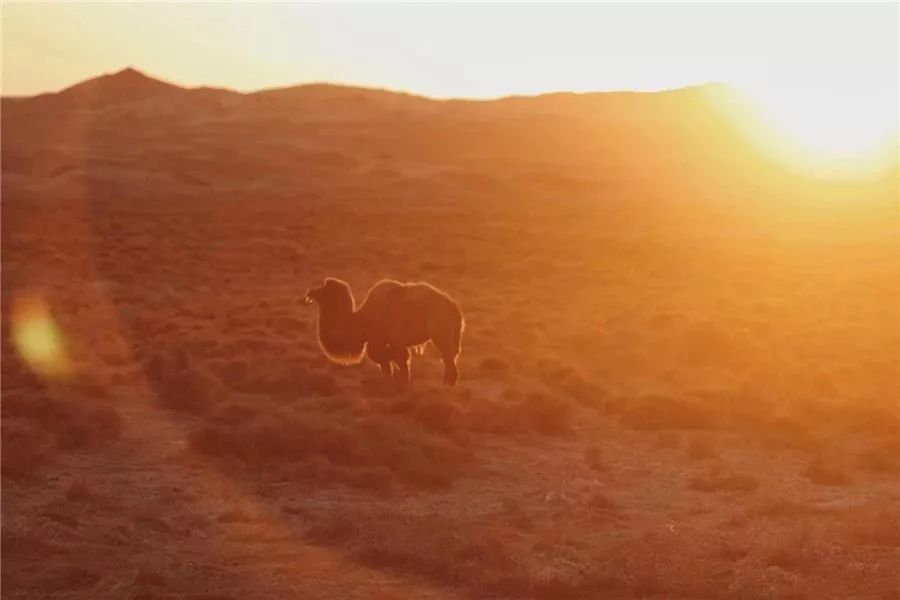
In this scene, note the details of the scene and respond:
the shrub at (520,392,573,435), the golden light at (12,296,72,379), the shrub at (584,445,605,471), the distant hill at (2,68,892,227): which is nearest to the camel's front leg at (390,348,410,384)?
the shrub at (520,392,573,435)

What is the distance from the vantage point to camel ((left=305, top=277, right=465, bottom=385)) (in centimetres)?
1686

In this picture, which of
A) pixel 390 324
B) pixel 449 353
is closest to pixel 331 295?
pixel 390 324

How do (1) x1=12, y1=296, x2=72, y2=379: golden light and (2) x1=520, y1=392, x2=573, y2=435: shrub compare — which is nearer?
(2) x1=520, y1=392, x2=573, y2=435: shrub

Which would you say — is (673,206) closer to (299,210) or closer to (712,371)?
(299,210)

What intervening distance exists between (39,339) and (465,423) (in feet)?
38.3

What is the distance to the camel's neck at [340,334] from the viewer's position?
1708cm

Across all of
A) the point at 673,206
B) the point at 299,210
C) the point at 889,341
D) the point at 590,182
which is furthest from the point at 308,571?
the point at 590,182

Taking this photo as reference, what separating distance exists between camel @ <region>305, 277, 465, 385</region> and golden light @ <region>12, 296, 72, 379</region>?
4575 millimetres

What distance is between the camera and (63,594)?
8266 mm

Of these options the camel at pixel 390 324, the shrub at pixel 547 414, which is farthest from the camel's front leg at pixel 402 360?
the shrub at pixel 547 414

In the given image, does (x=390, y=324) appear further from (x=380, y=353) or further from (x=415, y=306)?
(x=380, y=353)

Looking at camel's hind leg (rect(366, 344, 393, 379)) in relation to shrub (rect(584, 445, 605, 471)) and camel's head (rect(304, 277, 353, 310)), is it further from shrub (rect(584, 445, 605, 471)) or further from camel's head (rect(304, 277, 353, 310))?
shrub (rect(584, 445, 605, 471))

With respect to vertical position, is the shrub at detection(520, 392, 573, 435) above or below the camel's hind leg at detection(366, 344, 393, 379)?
A: below

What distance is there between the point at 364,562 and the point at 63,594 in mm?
2295
